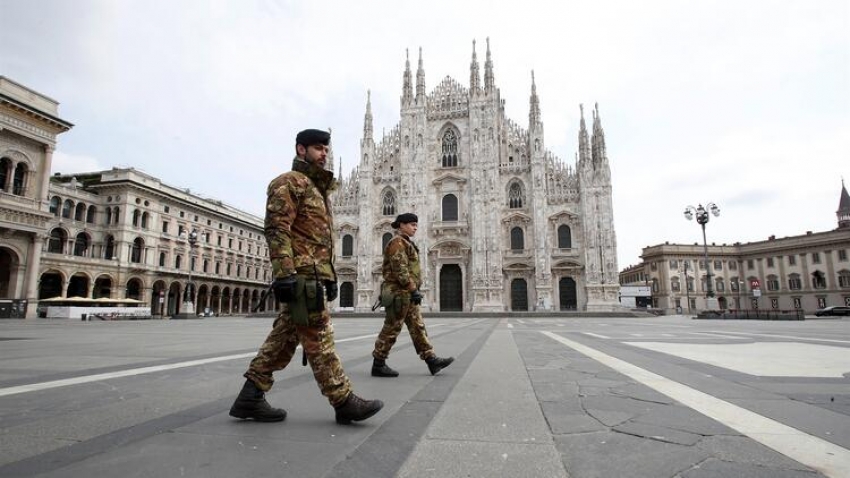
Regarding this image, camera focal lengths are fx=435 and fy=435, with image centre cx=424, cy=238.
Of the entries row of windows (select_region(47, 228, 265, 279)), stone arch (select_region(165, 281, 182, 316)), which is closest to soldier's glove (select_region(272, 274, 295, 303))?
row of windows (select_region(47, 228, 265, 279))

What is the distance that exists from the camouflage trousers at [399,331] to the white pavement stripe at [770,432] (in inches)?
75.5

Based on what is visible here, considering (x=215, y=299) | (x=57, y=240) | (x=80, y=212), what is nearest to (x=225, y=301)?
(x=215, y=299)

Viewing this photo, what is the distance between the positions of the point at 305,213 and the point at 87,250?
139ft

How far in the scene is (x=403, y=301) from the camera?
4.21 meters

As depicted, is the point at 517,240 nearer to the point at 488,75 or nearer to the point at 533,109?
the point at 533,109

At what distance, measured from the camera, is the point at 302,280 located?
8.18 feet

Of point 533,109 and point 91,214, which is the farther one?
point 91,214

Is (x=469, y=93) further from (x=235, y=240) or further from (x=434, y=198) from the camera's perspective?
(x=235, y=240)

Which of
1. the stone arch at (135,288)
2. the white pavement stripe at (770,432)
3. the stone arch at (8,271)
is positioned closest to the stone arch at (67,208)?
the stone arch at (135,288)

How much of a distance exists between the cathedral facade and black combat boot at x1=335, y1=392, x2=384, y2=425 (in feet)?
98.7

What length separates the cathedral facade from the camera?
106 ft

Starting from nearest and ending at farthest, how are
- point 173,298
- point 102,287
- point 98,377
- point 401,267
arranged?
point 98,377 < point 401,267 < point 102,287 < point 173,298

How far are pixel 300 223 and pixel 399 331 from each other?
168 cm

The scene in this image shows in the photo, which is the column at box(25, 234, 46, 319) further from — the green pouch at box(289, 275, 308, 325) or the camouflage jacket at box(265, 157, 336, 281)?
the green pouch at box(289, 275, 308, 325)
